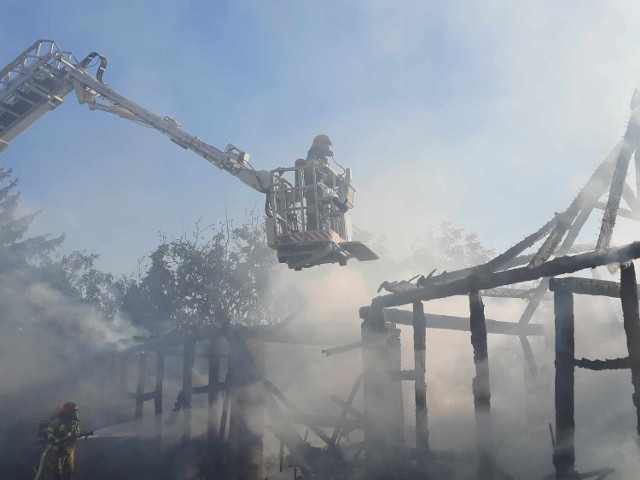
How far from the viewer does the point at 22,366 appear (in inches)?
1001

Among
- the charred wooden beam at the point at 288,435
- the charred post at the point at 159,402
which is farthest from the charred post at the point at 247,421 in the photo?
the charred post at the point at 159,402

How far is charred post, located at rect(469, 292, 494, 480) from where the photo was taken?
295 inches

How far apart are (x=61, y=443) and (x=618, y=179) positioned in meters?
12.1

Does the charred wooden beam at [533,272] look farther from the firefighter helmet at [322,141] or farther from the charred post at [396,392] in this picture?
the firefighter helmet at [322,141]

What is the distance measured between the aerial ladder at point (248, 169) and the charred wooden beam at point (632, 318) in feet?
14.4

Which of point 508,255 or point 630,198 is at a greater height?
point 630,198

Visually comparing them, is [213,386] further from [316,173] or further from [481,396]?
[481,396]

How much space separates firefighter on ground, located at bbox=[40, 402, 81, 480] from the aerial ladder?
651 cm

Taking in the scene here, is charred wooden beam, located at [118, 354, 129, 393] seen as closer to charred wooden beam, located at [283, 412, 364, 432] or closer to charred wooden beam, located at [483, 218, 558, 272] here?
charred wooden beam, located at [283, 412, 364, 432]

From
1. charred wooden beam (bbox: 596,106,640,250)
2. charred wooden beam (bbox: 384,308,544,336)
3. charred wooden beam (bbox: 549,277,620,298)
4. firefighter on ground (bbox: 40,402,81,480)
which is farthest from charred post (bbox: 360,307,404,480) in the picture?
firefighter on ground (bbox: 40,402,81,480)

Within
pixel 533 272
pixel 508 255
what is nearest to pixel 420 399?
pixel 508 255

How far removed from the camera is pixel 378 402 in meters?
10.1

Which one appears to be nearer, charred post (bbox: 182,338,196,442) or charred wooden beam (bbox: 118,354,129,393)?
charred post (bbox: 182,338,196,442)

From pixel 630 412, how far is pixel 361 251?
32.1 ft
